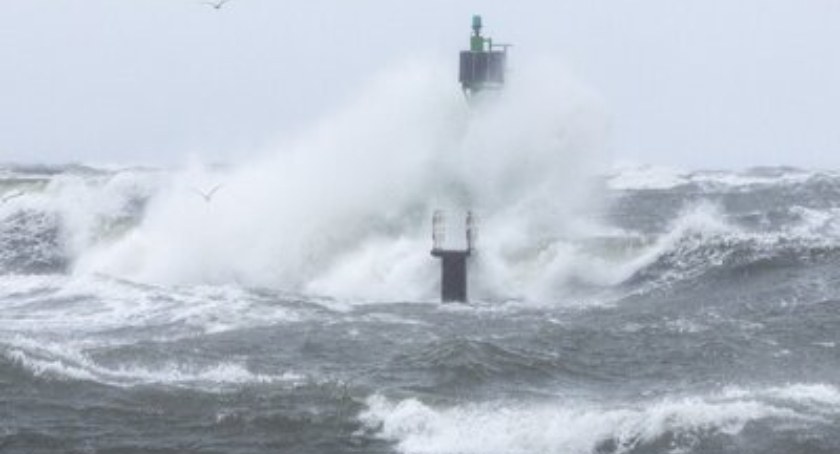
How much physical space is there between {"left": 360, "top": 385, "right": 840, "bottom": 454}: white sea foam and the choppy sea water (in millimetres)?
29

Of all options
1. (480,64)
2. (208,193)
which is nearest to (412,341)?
(480,64)

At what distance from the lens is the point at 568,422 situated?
12.0m

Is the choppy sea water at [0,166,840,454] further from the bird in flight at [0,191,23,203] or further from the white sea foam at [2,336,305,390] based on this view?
the bird in flight at [0,191,23,203]

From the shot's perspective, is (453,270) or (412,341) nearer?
(412,341)

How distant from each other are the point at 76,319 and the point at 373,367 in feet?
20.7

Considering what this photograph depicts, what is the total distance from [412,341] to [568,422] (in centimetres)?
497

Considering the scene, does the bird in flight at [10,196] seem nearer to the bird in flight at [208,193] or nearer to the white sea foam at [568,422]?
the bird in flight at [208,193]

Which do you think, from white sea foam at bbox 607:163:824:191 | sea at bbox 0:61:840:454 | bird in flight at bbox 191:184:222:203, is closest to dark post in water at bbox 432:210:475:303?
sea at bbox 0:61:840:454

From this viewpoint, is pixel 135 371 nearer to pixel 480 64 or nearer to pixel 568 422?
pixel 568 422

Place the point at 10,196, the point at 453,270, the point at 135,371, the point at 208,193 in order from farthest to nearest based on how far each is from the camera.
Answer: the point at 10,196 → the point at 208,193 → the point at 453,270 → the point at 135,371

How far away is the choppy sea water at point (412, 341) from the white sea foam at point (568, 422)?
29 millimetres

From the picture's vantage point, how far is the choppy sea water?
39.3ft

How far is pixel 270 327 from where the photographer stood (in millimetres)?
17828

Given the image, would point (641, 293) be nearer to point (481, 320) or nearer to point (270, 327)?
point (481, 320)
